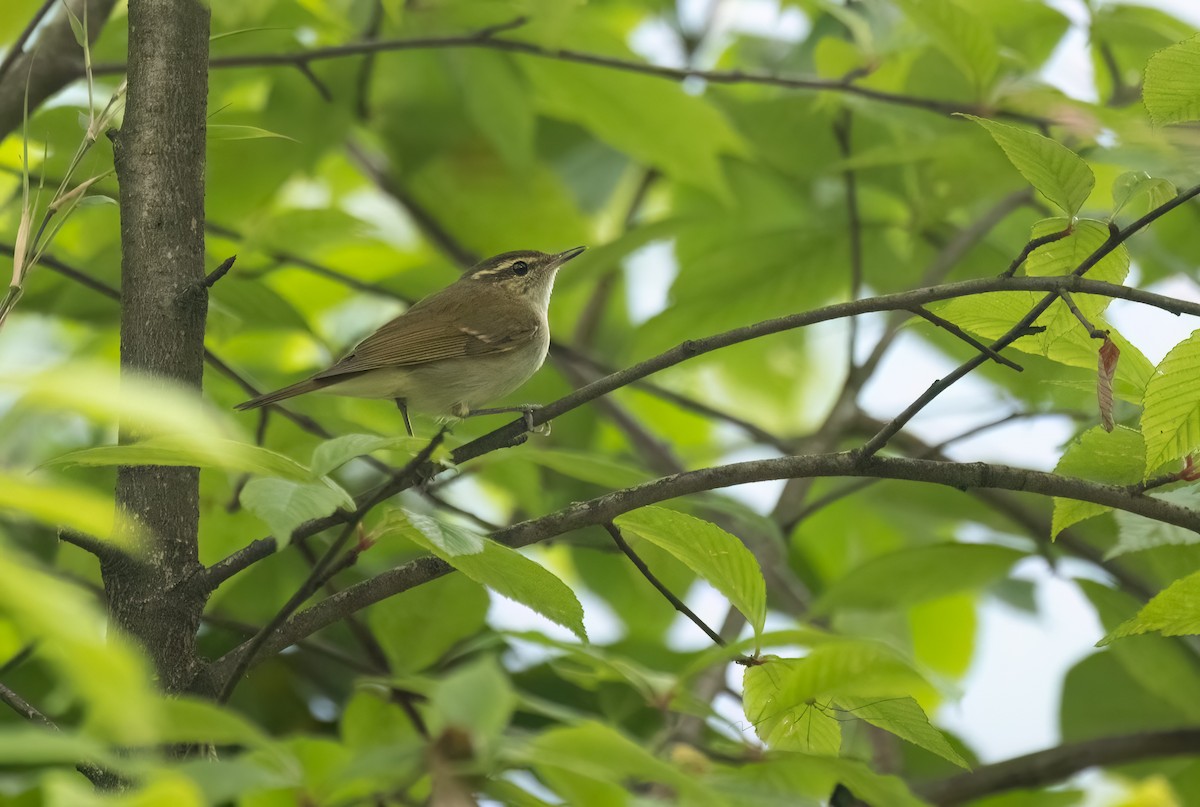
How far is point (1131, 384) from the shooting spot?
2.21 metres

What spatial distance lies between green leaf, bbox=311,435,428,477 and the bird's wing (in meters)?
2.85

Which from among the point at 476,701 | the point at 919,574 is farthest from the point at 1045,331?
the point at 919,574

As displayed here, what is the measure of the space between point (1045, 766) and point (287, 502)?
2776mm

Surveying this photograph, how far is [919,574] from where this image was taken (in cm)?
344

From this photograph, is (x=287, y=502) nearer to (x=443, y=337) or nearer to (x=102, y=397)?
(x=102, y=397)

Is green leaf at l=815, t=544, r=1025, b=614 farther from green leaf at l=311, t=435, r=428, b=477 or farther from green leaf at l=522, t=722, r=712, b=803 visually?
green leaf at l=522, t=722, r=712, b=803

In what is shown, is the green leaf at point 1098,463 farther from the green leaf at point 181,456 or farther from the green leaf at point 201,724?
the green leaf at point 201,724

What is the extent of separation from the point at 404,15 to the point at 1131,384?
274 centimetres

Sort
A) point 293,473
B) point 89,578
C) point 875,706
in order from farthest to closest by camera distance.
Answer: point 89,578, point 875,706, point 293,473

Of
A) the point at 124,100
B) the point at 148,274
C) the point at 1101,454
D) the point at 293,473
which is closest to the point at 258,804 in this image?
the point at 293,473

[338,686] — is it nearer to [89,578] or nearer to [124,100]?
[89,578]

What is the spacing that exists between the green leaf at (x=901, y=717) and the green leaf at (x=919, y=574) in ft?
5.22

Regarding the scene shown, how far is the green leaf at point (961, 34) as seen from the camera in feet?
11.5

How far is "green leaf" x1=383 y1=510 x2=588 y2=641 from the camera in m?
1.67
